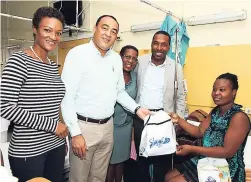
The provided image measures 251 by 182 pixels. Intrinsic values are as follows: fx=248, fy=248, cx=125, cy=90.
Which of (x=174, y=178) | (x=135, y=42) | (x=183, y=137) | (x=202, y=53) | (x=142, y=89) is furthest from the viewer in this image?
(x=135, y=42)

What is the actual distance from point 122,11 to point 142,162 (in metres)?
2.51

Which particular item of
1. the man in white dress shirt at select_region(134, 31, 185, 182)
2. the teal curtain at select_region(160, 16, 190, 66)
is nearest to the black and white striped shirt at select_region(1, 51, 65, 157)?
the man in white dress shirt at select_region(134, 31, 185, 182)

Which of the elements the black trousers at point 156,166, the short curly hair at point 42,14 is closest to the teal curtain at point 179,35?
the black trousers at point 156,166

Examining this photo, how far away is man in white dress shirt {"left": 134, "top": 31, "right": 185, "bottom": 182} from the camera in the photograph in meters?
2.52

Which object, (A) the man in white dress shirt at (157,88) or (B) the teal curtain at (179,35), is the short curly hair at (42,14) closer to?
(A) the man in white dress shirt at (157,88)

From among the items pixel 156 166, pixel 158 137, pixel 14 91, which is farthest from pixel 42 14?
pixel 156 166

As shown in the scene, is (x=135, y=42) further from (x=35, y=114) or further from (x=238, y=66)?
(x=35, y=114)

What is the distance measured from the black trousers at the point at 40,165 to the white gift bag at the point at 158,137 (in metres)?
0.62

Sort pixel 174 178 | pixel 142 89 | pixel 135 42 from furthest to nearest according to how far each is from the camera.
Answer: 1. pixel 135 42
2. pixel 142 89
3. pixel 174 178

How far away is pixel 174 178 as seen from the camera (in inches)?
76.4

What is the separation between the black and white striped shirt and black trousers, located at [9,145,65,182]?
3cm

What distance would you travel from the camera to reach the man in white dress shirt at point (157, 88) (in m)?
2.52

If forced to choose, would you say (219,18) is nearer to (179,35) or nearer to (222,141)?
(179,35)

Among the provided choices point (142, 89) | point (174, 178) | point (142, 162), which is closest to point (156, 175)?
point (142, 162)
